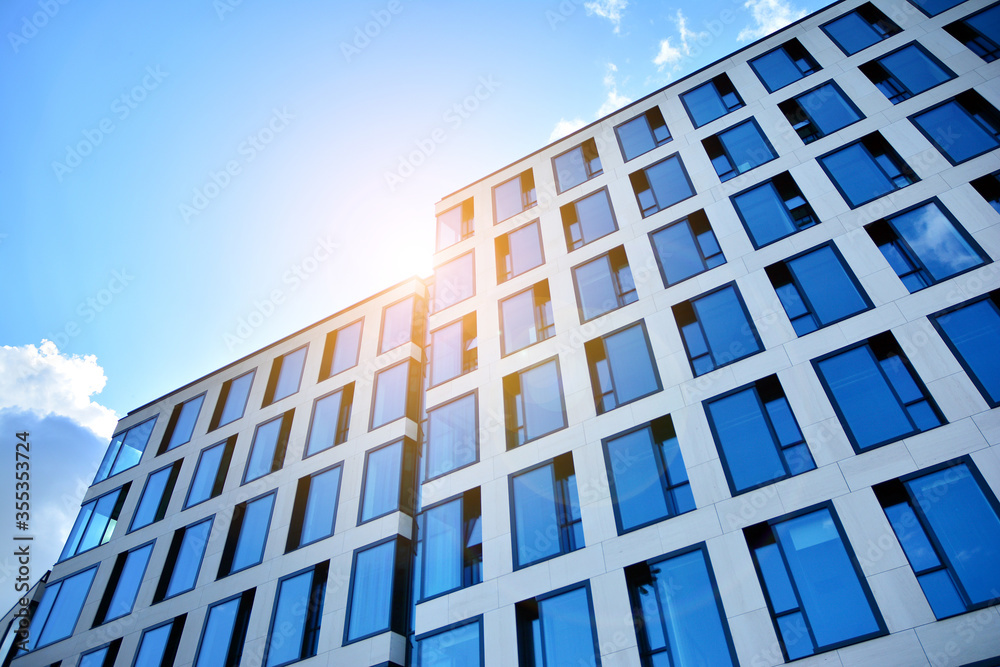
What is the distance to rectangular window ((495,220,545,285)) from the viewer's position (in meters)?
28.0

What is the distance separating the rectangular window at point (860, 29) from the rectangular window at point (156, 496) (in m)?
34.6

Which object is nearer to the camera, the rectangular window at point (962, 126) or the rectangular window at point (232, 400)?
the rectangular window at point (962, 126)

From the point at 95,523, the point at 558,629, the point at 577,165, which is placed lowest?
the point at 558,629

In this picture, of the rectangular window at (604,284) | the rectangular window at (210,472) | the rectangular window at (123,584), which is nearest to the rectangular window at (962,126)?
the rectangular window at (604,284)

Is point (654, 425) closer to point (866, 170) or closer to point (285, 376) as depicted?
point (866, 170)

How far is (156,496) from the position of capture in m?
33.0

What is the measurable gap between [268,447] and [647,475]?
18.4 meters

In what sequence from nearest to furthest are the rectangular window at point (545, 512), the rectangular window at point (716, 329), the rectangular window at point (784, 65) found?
the rectangular window at point (545, 512)
the rectangular window at point (716, 329)
the rectangular window at point (784, 65)

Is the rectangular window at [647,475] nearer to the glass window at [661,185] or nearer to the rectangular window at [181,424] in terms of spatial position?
the glass window at [661,185]

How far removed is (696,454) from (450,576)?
8562 millimetres

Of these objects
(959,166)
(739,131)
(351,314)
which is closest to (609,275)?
(739,131)

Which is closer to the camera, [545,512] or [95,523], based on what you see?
[545,512]

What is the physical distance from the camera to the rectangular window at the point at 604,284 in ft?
79.9

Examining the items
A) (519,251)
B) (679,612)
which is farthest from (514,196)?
(679,612)
